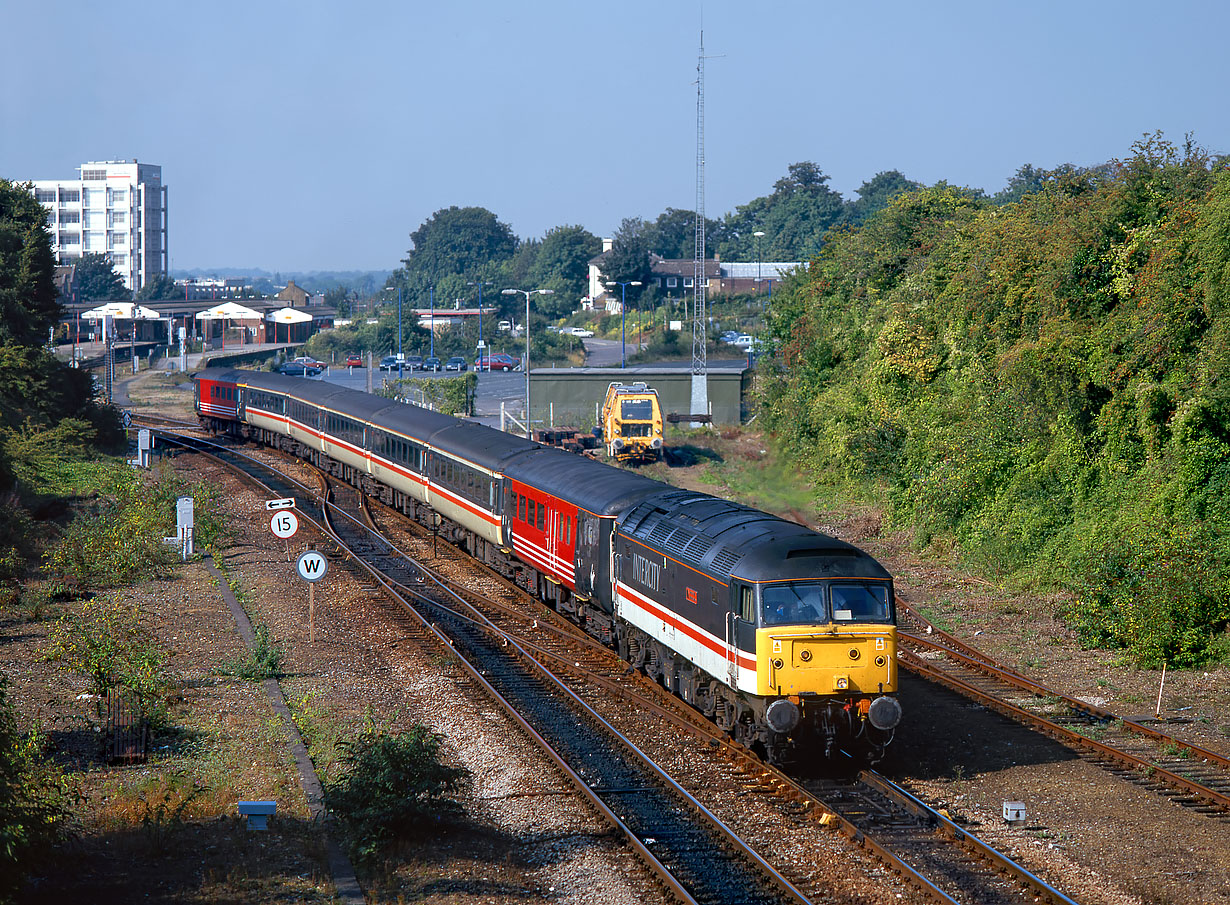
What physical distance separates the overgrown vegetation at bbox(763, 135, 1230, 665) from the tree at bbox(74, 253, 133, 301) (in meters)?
126

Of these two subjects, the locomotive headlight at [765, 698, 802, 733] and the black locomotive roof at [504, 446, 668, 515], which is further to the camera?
the black locomotive roof at [504, 446, 668, 515]

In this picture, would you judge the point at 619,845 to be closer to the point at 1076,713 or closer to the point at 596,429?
the point at 1076,713

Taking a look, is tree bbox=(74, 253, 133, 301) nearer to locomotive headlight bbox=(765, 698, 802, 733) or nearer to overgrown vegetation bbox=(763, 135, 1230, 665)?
overgrown vegetation bbox=(763, 135, 1230, 665)

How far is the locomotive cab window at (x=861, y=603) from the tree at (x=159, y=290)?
154 m

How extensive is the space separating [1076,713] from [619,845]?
8.52m

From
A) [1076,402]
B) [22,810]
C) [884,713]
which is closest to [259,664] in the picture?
[22,810]

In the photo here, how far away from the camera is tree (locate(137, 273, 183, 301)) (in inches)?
6265

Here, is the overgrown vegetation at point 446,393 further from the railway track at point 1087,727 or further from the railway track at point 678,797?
the railway track at point 1087,727

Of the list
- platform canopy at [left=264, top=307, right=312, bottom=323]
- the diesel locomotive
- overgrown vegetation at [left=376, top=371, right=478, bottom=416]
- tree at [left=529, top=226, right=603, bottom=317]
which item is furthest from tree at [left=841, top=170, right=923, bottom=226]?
the diesel locomotive

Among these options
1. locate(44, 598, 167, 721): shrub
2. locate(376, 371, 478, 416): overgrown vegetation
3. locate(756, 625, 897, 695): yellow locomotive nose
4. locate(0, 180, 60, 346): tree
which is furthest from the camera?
locate(376, 371, 478, 416): overgrown vegetation

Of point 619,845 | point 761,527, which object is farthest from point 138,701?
point 761,527

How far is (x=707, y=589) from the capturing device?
51.5 feet

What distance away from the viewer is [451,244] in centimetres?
17538

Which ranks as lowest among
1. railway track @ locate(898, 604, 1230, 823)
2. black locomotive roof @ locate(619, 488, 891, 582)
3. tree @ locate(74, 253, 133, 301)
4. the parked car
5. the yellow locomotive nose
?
railway track @ locate(898, 604, 1230, 823)
